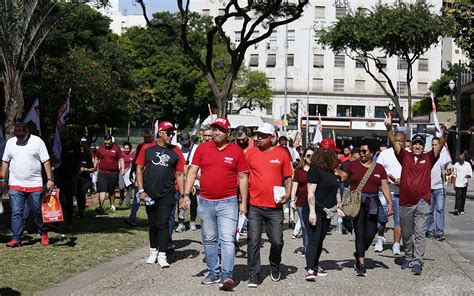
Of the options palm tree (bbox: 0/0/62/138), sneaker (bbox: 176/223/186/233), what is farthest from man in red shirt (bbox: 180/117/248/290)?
palm tree (bbox: 0/0/62/138)

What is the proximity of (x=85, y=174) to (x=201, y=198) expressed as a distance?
7.25 metres

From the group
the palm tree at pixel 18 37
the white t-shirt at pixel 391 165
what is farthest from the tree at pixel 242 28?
the white t-shirt at pixel 391 165

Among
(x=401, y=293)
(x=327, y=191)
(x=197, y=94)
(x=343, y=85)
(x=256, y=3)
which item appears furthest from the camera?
(x=343, y=85)

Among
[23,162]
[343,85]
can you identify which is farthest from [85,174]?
[343,85]

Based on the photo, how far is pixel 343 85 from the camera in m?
79.8

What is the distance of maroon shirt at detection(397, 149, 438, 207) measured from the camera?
10000 millimetres

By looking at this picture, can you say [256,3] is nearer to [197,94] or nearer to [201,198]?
[201,198]

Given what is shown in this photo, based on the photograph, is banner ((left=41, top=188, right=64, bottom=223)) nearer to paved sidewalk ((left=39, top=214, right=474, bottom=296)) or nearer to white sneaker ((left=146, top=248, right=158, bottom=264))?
paved sidewalk ((left=39, top=214, right=474, bottom=296))

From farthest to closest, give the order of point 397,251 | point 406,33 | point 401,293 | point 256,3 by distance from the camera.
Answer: point 406,33 < point 256,3 < point 397,251 < point 401,293

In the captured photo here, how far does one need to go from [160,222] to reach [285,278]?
1764 millimetres

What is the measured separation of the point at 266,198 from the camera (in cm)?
870

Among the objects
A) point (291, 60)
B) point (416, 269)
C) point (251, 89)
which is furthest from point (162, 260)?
point (291, 60)

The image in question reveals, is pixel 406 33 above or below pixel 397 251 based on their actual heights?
above

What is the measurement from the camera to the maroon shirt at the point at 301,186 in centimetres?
973
